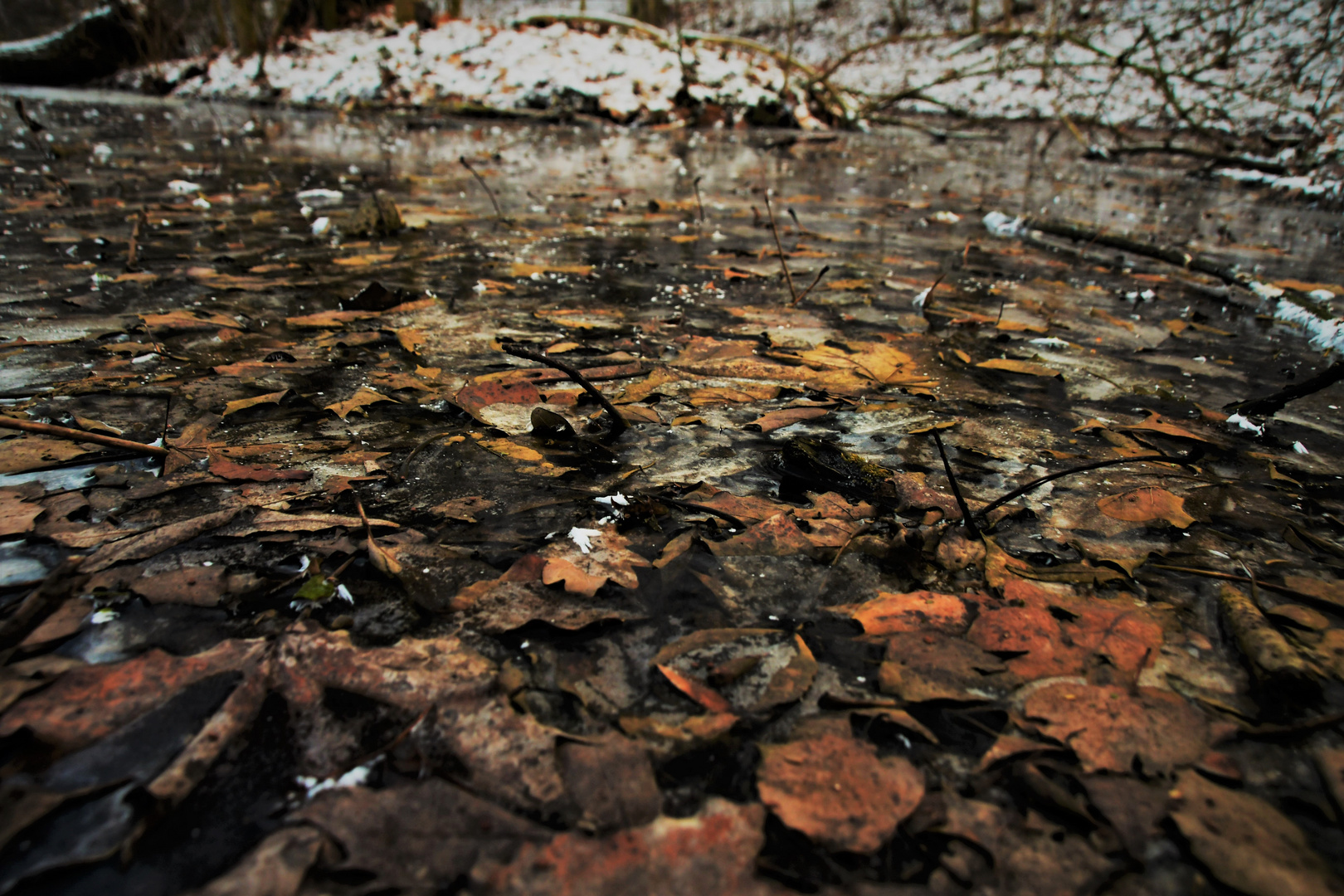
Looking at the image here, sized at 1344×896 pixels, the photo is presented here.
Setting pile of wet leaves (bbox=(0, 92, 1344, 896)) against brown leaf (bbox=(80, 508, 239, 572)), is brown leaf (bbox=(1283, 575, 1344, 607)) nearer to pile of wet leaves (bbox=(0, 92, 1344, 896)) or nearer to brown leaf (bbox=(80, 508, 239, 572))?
pile of wet leaves (bbox=(0, 92, 1344, 896))

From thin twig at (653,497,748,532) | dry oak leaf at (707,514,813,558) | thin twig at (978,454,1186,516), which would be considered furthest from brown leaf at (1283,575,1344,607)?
thin twig at (653,497,748,532)

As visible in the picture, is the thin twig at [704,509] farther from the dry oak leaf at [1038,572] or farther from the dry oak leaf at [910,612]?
the dry oak leaf at [1038,572]

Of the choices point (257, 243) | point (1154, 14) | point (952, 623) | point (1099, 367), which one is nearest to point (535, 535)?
point (952, 623)

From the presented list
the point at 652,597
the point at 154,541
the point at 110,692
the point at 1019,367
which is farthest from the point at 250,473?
the point at 1019,367

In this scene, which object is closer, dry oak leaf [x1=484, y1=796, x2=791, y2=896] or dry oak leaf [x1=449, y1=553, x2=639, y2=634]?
dry oak leaf [x1=484, y1=796, x2=791, y2=896]

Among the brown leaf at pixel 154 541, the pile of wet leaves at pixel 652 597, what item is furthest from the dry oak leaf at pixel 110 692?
the brown leaf at pixel 154 541

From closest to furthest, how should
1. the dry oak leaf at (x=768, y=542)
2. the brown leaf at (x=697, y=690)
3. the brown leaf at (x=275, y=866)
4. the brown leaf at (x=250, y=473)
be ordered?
the brown leaf at (x=275, y=866) → the brown leaf at (x=697, y=690) → the dry oak leaf at (x=768, y=542) → the brown leaf at (x=250, y=473)
